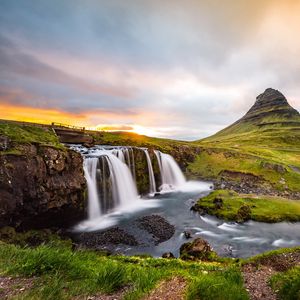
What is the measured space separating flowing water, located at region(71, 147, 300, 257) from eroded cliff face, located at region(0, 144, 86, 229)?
3.24 meters

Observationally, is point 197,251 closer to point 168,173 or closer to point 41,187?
point 41,187

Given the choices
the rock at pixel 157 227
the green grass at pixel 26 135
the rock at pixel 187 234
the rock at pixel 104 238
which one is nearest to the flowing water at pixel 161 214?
the rock at pixel 187 234

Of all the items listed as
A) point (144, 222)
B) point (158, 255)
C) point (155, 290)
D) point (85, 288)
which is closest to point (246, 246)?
point (158, 255)

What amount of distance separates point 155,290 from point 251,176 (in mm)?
62603

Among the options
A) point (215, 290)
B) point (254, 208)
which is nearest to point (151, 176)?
point (254, 208)

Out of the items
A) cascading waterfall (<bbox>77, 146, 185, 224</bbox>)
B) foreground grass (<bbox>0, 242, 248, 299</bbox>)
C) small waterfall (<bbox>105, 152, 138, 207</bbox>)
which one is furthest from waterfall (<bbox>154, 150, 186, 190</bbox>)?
foreground grass (<bbox>0, 242, 248, 299</bbox>)

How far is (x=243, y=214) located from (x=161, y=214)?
1141 centimetres

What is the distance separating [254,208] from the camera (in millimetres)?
35875

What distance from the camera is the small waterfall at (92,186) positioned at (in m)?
35.4

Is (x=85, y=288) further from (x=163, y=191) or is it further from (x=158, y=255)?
(x=163, y=191)

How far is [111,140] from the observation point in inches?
3098

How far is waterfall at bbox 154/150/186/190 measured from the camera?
58188mm

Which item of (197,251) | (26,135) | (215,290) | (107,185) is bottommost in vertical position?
(197,251)

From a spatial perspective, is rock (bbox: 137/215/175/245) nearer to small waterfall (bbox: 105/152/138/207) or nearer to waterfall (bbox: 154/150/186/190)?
small waterfall (bbox: 105/152/138/207)
